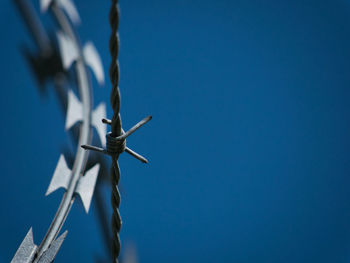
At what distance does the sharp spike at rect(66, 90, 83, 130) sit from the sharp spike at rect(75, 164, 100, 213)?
0.84 feet

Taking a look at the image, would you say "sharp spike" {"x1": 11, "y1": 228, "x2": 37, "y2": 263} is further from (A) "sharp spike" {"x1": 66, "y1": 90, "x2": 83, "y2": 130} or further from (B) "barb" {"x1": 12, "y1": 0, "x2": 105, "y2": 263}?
(A) "sharp spike" {"x1": 66, "y1": 90, "x2": 83, "y2": 130}

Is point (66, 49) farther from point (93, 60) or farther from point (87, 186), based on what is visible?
point (87, 186)

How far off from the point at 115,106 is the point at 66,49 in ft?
3.53

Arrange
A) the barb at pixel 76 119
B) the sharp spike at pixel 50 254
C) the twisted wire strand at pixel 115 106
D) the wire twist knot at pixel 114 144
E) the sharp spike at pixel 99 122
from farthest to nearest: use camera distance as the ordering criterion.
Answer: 1. the sharp spike at pixel 99 122
2. the barb at pixel 76 119
3. the sharp spike at pixel 50 254
4. the wire twist knot at pixel 114 144
5. the twisted wire strand at pixel 115 106

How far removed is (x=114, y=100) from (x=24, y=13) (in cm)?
132

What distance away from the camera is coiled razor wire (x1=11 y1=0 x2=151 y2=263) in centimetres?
71

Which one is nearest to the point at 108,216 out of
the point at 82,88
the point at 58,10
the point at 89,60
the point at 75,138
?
the point at 75,138

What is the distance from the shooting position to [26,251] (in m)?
1.00

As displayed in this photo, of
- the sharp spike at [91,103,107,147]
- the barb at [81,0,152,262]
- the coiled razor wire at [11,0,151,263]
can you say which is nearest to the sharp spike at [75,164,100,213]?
the coiled razor wire at [11,0,151,263]

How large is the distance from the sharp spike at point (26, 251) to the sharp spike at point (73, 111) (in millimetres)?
598

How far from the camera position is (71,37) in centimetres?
159

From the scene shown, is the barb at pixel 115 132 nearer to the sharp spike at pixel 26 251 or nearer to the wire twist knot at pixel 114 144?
the wire twist knot at pixel 114 144

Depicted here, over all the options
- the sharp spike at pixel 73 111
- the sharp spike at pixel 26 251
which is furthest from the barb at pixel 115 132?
the sharp spike at pixel 73 111

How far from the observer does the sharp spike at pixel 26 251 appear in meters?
0.99
